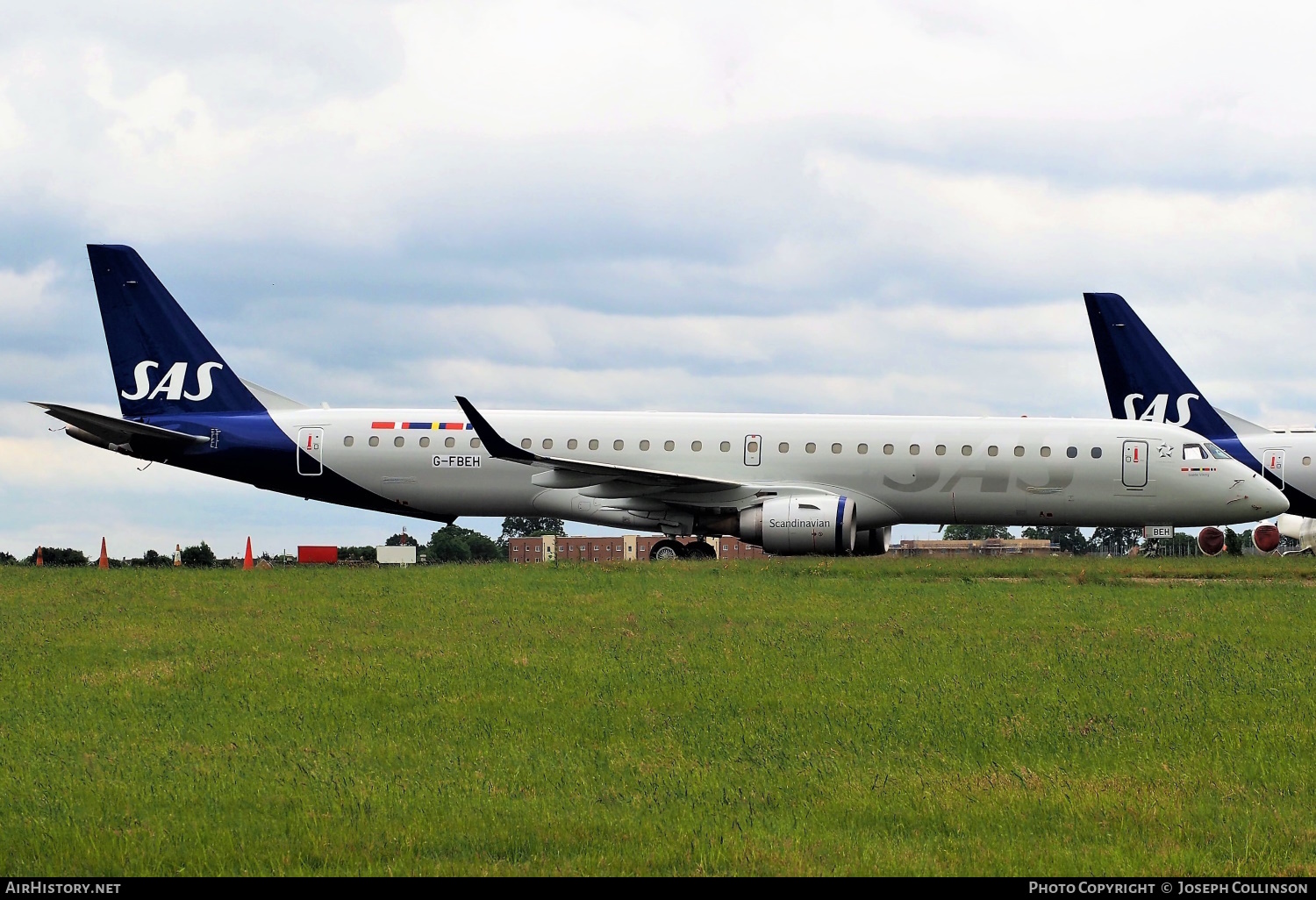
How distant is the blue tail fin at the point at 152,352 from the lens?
3366cm

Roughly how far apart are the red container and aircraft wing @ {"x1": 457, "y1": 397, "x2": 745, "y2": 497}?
7508 mm

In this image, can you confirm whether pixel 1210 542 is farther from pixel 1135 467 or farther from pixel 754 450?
pixel 754 450

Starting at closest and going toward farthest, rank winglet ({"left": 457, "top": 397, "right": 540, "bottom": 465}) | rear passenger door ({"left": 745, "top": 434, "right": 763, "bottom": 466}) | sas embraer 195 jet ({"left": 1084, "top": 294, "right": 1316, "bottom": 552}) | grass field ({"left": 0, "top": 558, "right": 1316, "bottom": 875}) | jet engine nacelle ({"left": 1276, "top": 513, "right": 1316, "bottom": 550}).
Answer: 1. grass field ({"left": 0, "top": 558, "right": 1316, "bottom": 875})
2. winglet ({"left": 457, "top": 397, "right": 540, "bottom": 465})
3. rear passenger door ({"left": 745, "top": 434, "right": 763, "bottom": 466})
4. sas embraer 195 jet ({"left": 1084, "top": 294, "right": 1316, "bottom": 552})
5. jet engine nacelle ({"left": 1276, "top": 513, "right": 1316, "bottom": 550})

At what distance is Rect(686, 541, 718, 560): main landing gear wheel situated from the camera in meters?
32.7

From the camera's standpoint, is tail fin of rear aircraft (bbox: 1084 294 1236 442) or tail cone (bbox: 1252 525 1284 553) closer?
tail fin of rear aircraft (bbox: 1084 294 1236 442)

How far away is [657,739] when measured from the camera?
1045cm

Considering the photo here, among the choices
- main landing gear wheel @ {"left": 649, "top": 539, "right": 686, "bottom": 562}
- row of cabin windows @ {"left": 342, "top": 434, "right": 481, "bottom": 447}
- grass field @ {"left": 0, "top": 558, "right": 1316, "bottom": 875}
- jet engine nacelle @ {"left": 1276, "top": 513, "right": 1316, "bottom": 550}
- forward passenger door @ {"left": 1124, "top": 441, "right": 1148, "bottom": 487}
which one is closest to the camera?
grass field @ {"left": 0, "top": 558, "right": 1316, "bottom": 875}

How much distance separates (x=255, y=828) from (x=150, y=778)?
1.54m

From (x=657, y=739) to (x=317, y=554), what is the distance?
28.2 meters

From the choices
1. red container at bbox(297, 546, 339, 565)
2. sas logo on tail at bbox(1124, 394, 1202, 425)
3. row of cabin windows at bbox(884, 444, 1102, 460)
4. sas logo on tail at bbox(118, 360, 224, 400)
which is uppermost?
sas logo on tail at bbox(1124, 394, 1202, 425)

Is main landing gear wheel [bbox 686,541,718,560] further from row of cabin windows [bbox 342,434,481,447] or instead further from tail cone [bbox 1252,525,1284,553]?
tail cone [bbox 1252,525,1284,553]

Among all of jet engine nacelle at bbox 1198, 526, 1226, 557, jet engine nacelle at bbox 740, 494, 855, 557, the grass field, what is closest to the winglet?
jet engine nacelle at bbox 740, 494, 855, 557

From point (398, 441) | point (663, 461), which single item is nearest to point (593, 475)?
point (663, 461)

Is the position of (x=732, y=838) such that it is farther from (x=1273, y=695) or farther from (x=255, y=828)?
(x=1273, y=695)
